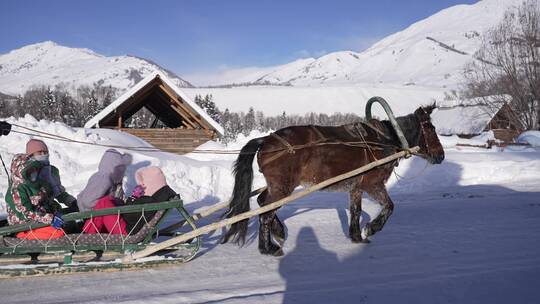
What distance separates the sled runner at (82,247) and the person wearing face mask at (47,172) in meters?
0.69

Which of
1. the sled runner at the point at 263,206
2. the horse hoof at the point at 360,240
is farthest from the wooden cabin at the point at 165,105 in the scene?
the horse hoof at the point at 360,240

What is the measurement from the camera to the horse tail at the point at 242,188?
582 cm

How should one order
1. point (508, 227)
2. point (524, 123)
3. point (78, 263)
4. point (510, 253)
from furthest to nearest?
point (524, 123)
point (508, 227)
point (510, 253)
point (78, 263)

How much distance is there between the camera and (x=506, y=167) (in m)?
14.0

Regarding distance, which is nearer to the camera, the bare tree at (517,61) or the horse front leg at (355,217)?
the horse front leg at (355,217)

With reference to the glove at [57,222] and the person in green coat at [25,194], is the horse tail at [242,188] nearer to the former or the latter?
the glove at [57,222]

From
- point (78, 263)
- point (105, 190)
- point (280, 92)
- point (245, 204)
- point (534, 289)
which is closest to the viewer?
point (534, 289)

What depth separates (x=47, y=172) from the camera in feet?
18.4

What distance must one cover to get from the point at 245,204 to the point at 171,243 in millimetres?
1394

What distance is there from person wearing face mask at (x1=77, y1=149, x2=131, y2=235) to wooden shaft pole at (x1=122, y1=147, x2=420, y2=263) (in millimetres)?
404

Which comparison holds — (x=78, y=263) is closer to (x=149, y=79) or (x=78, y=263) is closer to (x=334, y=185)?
(x=334, y=185)

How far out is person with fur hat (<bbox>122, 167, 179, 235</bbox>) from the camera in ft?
16.1

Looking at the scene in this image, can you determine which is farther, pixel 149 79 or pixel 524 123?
pixel 524 123

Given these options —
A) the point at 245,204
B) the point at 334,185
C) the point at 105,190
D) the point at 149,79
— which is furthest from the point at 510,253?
the point at 149,79
